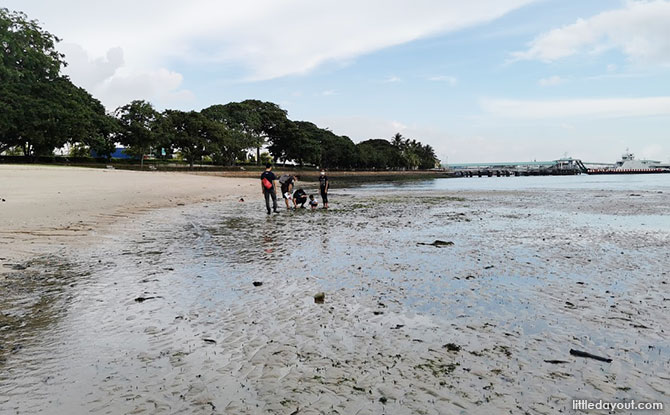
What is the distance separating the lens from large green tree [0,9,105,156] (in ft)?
160

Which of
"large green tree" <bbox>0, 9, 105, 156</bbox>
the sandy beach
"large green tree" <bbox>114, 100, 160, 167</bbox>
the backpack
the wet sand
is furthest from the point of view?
"large green tree" <bbox>114, 100, 160, 167</bbox>

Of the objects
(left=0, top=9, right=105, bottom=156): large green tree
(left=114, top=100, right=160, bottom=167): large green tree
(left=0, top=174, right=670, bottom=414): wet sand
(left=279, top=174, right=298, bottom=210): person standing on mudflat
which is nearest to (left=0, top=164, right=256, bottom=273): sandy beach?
(left=0, top=174, right=670, bottom=414): wet sand

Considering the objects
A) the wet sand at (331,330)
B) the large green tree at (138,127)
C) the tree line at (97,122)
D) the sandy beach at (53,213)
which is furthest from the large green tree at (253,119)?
the wet sand at (331,330)

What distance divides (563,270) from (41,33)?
233 feet

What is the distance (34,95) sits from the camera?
5378 cm

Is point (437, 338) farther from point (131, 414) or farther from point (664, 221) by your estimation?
point (664, 221)

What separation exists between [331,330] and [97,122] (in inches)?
2818

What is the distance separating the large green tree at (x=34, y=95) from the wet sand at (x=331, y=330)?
5297 centimetres

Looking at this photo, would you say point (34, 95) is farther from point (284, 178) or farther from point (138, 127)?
point (284, 178)

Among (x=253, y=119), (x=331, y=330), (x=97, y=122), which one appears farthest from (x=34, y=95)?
(x=331, y=330)

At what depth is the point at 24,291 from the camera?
6.31 metres

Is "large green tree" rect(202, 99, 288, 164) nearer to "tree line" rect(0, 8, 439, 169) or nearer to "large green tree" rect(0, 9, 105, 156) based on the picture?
"tree line" rect(0, 8, 439, 169)

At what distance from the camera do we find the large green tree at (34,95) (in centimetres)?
4891

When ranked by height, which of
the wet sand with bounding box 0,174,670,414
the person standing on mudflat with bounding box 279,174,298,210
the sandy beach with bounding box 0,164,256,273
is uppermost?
the person standing on mudflat with bounding box 279,174,298,210
